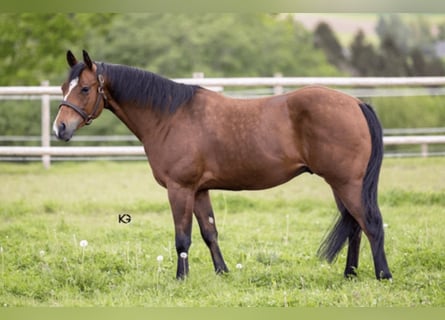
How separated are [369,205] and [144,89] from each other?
5.47ft

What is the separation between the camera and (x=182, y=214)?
15.3 ft

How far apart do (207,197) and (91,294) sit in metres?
1.01

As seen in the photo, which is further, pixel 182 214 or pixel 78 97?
pixel 182 214

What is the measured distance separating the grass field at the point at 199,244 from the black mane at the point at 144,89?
3.77 ft

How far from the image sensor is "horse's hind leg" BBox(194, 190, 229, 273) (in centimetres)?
486

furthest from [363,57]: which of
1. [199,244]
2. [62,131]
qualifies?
[62,131]

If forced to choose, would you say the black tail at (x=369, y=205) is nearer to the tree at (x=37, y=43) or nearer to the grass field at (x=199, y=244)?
the grass field at (x=199, y=244)

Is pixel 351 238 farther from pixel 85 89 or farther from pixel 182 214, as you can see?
pixel 85 89

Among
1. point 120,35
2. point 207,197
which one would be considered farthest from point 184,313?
point 120,35

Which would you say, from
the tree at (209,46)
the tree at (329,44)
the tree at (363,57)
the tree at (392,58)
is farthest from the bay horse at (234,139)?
the tree at (329,44)

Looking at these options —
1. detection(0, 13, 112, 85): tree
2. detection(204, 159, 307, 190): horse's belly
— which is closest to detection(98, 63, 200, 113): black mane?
detection(204, 159, 307, 190): horse's belly

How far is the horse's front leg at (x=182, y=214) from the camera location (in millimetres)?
4664

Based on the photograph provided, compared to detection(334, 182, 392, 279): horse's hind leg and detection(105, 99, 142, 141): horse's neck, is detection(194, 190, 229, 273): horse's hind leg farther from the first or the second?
detection(334, 182, 392, 279): horse's hind leg

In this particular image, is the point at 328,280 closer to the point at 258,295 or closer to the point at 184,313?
the point at 258,295
